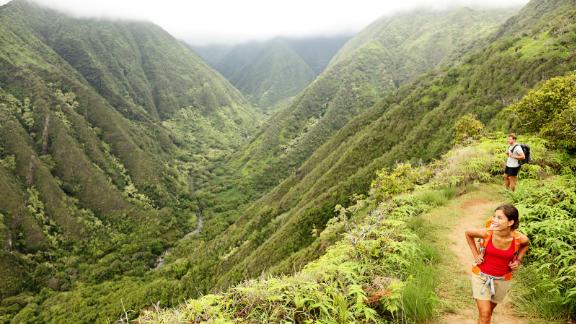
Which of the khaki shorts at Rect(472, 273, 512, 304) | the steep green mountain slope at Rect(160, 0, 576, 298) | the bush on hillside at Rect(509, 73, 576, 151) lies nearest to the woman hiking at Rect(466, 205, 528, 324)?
the khaki shorts at Rect(472, 273, 512, 304)

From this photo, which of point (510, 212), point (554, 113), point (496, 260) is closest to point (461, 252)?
point (496, 260)

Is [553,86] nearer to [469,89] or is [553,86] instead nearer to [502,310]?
[502,310]

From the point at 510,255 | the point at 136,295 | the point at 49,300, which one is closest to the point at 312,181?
the point at 136,295

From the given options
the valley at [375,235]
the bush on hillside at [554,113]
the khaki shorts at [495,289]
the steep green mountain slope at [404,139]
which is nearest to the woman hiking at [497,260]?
the khaki shorts at [495,289]

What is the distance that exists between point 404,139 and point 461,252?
345 ft

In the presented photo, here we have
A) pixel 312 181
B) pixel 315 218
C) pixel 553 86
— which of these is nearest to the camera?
pixel 553 86

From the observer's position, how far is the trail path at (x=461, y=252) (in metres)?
8.51

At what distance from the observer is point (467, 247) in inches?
481

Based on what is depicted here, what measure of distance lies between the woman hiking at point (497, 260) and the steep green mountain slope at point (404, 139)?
4474 centimetres

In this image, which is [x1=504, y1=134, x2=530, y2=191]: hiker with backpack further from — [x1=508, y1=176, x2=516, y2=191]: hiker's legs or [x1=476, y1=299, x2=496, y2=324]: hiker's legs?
[x1=476, y1=299, x2=496, y2=324]: hiker's legs

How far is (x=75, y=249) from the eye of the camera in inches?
7352

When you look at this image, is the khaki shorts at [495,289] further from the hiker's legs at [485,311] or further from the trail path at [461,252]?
the trail path at [461,252]

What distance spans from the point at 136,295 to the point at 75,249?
3040 inches

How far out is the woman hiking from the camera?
765 centimetres
